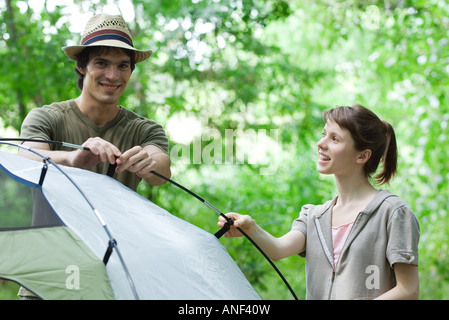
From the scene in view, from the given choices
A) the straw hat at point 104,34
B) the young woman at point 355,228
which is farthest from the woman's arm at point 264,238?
the straw hat at point 104,34

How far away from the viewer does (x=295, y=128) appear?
4.39m

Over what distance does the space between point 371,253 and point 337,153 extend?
30 cm

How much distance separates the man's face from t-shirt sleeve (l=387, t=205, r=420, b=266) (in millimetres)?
946

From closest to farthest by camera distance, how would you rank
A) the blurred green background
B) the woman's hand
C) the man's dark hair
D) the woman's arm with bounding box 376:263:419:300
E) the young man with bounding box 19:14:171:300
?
the woman's arm with bounding box 376:263:419:300 < the woman's hand < the young man with bounding box 19:14:171:300 < the man's dark hair < the blurred green background

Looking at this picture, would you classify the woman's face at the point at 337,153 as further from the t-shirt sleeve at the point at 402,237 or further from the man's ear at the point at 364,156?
the t-shirt sleeve at the point at 402,237

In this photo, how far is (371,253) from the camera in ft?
4.52

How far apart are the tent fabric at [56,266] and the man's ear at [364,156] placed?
793 millimetres

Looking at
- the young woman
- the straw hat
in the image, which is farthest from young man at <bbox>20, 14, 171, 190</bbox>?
the young woman

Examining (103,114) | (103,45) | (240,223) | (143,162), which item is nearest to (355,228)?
(240,223)

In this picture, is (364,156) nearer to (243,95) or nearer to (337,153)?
(337,153)

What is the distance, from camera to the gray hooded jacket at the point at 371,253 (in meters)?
1.33

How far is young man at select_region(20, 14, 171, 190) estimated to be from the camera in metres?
1.58

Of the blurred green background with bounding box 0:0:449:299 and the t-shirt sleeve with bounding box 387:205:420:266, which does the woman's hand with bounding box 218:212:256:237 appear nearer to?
the t-shirt sleeve with bounding box 387:205:420:266
